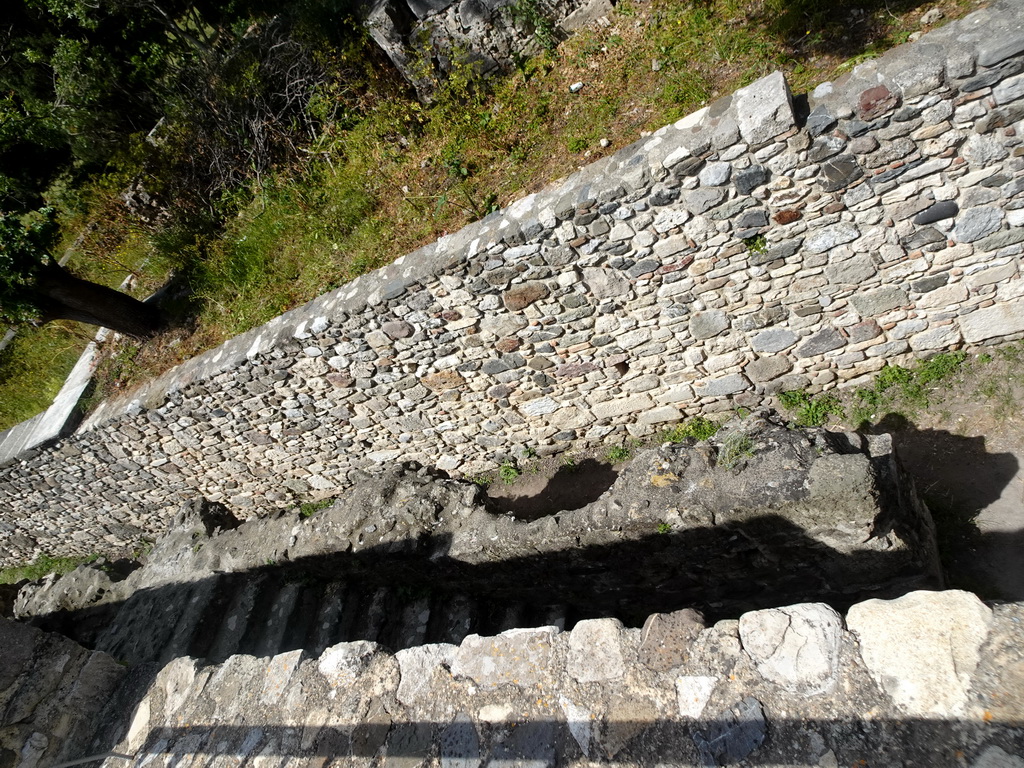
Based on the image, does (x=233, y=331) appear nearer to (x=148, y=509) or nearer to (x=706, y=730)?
(x=148, y=509)

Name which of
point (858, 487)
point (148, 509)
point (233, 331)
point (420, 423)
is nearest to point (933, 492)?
point (858, 487)

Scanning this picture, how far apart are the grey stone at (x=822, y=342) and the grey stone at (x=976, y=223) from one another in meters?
0.99

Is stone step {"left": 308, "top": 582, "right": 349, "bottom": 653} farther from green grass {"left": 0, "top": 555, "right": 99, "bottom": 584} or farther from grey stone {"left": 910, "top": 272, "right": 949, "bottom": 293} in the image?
green grass {"left": 0, "top": 555, "right": 99, "bottom": 584}

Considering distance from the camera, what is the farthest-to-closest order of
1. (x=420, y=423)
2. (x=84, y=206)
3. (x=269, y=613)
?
(x=84, y=206) → (x=420, y=423) → (x=269, y=613)

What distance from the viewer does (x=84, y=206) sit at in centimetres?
890

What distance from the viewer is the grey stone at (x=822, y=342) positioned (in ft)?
15.8

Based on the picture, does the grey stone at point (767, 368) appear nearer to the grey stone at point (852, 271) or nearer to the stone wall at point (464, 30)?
the grey stone at point (852, 271)

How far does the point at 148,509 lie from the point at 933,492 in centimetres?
828

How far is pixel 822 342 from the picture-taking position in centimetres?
487

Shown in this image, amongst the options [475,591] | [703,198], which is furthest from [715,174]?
[475,591]

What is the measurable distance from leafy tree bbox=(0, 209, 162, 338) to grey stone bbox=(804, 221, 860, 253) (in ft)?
23.4

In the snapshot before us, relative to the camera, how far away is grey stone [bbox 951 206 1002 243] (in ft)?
13.2

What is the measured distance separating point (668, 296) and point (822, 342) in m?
1.27

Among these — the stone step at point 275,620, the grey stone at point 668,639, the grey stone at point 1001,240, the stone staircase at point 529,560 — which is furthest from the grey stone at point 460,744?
the grey stone at point 1001,240
